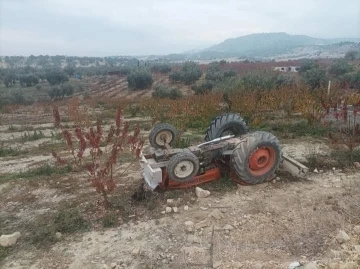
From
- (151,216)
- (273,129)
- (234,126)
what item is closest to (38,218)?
(151,216)

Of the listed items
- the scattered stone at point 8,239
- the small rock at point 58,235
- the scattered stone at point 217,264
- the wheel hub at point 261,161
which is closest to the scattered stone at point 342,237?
the scattered stone at point 217,264

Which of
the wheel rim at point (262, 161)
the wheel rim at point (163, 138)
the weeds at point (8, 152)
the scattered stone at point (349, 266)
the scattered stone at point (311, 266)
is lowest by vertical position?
the weeds at point (8, 152)

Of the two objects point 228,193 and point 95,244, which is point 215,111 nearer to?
point 228,193

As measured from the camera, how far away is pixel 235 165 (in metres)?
6.40

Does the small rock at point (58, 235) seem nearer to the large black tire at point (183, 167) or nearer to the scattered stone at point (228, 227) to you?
the large black tire at point (183, 167)

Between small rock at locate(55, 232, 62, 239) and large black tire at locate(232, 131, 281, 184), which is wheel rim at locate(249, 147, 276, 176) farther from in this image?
small rock at locate(55, 232, 62, 239)

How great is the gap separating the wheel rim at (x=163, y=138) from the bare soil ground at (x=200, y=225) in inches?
40.4

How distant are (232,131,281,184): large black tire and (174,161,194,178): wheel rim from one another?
845 mm

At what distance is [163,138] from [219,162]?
147 centimetres

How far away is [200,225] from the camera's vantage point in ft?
17.4

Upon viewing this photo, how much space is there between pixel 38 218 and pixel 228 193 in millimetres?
3456

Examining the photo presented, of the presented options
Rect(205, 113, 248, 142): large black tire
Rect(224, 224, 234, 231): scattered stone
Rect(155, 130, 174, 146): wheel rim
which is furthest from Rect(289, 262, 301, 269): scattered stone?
Rect(155, 130, 174, 146): wheel rim

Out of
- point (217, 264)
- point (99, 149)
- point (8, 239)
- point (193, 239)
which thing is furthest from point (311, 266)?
point (8, 239)

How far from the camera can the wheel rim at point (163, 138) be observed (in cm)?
771
